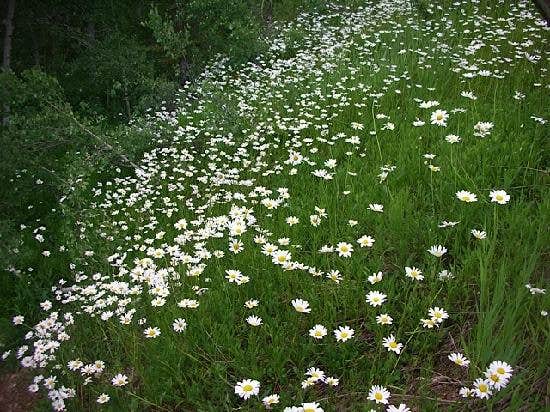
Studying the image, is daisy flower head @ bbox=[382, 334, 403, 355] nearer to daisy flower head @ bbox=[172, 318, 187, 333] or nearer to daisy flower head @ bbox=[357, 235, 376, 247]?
daisy flower head @ bbox=[357, 235, 376, 247]

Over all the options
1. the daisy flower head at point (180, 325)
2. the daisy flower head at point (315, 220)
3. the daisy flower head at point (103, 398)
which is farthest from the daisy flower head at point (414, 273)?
the daisy flower head at point (103, 398)

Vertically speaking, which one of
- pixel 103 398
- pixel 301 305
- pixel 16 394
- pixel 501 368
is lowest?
pixel 16 394

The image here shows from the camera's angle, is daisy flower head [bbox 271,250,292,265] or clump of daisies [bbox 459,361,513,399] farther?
daisy flower head [bbox 271,250,292,265]

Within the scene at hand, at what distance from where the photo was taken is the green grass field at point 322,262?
8.63 feet

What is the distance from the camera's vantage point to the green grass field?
2.63 m

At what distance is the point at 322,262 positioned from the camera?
344 cm

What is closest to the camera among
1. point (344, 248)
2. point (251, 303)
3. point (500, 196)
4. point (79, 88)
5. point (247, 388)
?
point (247, 388)

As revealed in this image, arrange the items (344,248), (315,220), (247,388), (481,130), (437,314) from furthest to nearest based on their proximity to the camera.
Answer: (481,130) → (315,220) → (344,248) → (437,314) → (247,388)

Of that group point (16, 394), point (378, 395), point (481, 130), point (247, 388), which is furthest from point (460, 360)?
point (16, 394)

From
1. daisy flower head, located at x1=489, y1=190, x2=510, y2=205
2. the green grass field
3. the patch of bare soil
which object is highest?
daisy flower head, located at x1=489, y1=190, x2=510, y2=205

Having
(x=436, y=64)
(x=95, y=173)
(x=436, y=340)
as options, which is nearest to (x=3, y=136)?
(x=95, y=173)

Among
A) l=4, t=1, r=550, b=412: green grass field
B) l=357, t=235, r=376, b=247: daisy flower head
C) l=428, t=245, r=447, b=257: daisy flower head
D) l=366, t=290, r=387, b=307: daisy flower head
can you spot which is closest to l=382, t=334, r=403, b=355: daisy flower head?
l=4, t=1, r=550, b=412: green grass field

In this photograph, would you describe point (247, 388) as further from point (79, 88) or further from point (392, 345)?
point (79, 88)

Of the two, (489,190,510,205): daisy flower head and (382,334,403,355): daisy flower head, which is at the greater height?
(489,190,510,205): daisy flower head
